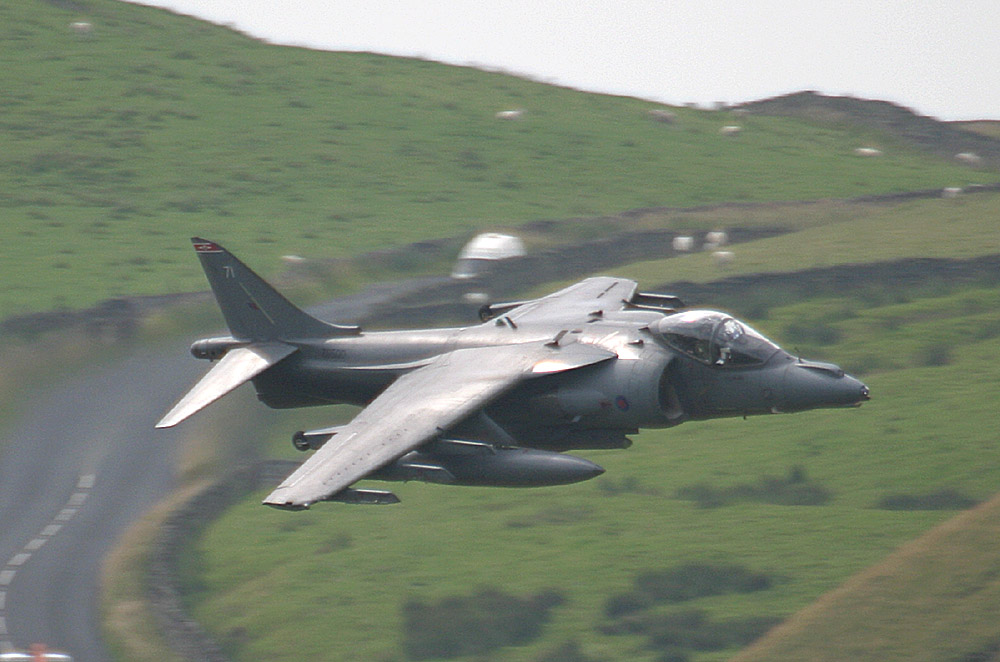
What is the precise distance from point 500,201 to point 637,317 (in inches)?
2504

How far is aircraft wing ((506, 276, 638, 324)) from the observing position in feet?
114

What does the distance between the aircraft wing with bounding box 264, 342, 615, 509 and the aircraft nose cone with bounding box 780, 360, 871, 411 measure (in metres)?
4.36

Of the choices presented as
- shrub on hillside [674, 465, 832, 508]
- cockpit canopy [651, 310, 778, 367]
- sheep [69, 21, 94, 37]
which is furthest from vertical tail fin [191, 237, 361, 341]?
sheep [69, 21, 94, 37]

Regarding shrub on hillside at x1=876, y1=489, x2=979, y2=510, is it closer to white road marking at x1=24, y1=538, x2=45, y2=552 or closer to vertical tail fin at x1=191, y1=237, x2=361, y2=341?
vertical tail fin at x1=191, y1=237, x2=361, y2=341

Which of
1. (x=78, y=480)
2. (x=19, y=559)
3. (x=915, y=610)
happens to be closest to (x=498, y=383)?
(x=915, y=610)

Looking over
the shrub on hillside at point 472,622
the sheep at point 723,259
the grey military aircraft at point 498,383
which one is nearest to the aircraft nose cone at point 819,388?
the grey military aircraft at point 498,383

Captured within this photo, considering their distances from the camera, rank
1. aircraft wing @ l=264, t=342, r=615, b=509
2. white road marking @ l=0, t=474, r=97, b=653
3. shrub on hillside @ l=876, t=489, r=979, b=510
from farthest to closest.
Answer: shrub on hillside @ l=876, t=489, r=979, b=510, white road marking @ l=0, t=474, r=97, b=653, aircraft wing @ l=264, t=342, r=615, b=509

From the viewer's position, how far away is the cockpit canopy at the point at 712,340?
31531 millimetres

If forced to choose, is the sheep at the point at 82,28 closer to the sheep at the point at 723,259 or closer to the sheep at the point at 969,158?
the sheep at the point at 723,259

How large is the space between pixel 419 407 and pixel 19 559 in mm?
35987

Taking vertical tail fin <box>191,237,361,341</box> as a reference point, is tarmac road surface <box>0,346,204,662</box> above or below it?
below

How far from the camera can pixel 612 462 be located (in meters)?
64.7

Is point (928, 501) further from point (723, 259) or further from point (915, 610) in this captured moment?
point (723, 259)

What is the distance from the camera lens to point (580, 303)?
3712 centimetres
